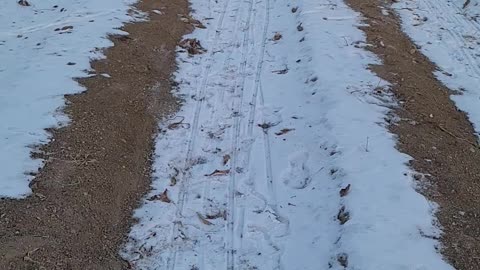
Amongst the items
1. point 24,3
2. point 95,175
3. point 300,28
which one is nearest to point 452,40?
point 300,28

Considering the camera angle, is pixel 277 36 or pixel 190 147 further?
pixel 277 36

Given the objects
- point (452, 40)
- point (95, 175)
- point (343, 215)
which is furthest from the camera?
point (452, 40)

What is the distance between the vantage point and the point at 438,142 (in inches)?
287

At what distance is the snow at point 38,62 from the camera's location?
261 inches

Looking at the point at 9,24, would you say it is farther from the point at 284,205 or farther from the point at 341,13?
the point at 284,205

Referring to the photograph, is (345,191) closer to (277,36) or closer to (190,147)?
(190,147)

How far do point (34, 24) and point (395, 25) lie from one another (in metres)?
7.51

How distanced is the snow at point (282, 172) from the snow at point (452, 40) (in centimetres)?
137

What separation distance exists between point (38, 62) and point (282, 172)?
4.79 metres

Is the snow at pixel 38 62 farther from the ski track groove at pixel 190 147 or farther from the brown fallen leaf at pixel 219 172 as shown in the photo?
the brown fallen leaf at pixel 219 172

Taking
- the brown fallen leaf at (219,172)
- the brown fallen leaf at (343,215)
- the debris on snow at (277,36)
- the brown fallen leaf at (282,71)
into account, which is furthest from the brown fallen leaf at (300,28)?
the brown fallen leaf at (343,215)

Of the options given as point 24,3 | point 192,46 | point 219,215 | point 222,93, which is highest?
point 24,3

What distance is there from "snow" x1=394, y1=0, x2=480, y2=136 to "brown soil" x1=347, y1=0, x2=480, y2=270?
0.78 feet

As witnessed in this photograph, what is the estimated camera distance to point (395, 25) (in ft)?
38.6
